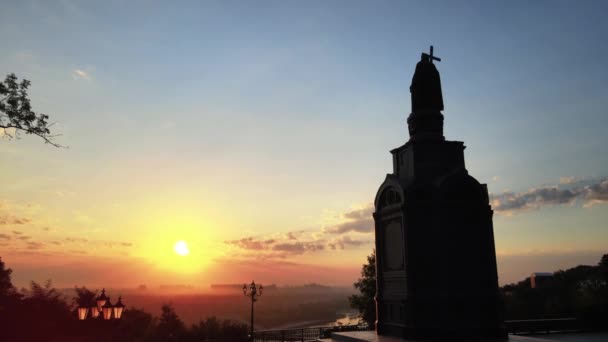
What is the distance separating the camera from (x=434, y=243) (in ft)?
72.9

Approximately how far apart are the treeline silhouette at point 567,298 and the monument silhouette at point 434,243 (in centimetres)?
1251

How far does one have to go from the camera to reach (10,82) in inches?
576

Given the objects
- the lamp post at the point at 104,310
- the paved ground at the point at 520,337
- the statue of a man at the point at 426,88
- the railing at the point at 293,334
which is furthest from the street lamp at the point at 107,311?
the railing at the point at 293,334

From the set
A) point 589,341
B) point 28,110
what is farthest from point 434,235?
point 28,110

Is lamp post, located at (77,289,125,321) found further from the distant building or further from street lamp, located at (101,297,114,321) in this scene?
the distant building

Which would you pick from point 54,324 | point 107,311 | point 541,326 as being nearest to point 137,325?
point 54,324

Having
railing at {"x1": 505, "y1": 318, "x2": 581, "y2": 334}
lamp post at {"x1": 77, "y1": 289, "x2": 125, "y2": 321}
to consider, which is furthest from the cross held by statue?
lamp post at {"x1": 77, "y1": 289, "x2": 125, "y2": 321}

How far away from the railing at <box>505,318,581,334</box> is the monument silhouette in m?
7.85

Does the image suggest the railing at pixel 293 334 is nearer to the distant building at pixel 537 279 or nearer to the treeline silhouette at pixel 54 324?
the treeline silhouette at pixel 54 324

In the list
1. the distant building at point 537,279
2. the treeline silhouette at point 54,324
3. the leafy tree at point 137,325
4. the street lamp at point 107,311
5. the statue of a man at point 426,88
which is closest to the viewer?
the street lamp at point 107,311

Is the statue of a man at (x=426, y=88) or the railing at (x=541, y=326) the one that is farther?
the railing at (x=541, y=326)

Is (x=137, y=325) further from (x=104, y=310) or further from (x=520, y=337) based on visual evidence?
(x=520, y=337)

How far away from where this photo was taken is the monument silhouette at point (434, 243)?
70.5 ft

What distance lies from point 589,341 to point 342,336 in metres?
12.5
